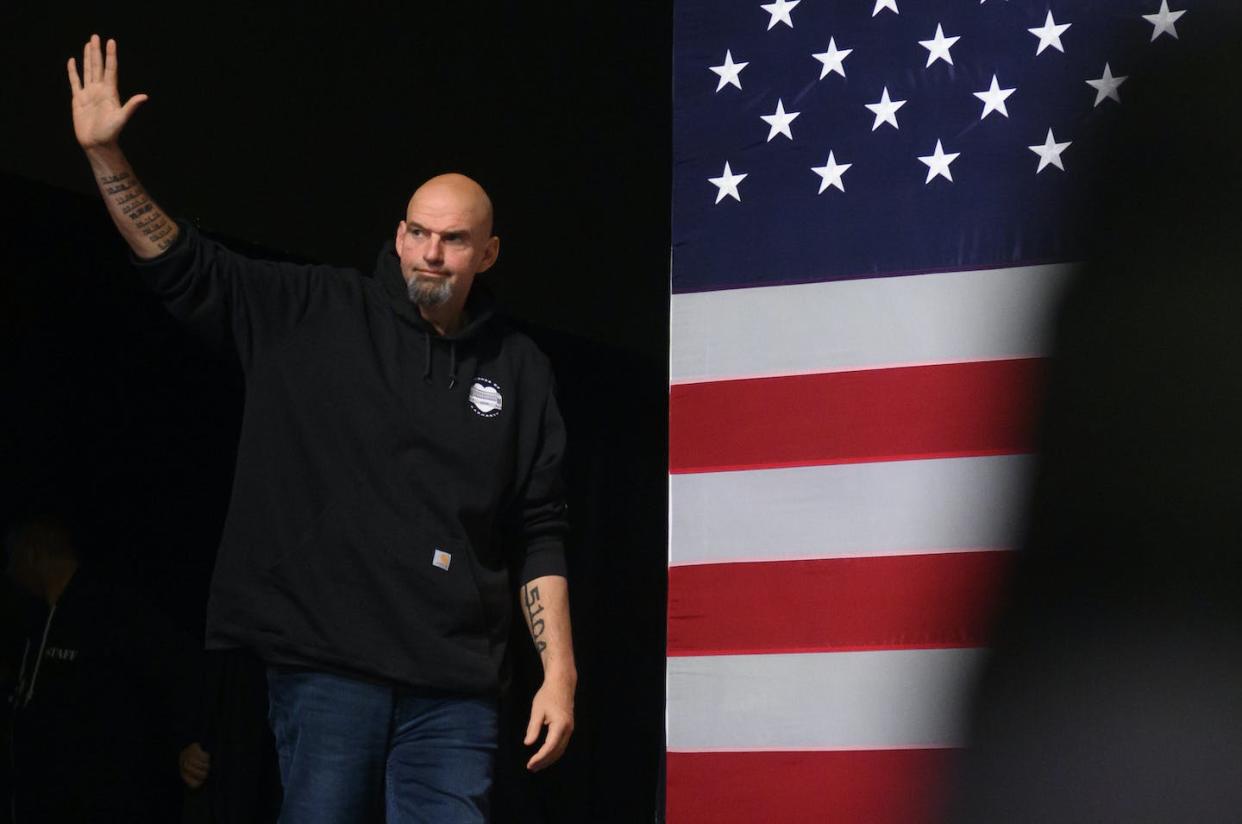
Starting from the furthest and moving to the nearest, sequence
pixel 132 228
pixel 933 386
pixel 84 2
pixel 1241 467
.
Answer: pixel 84 2 → pixel 933 386 → pixel 1241 467 → pixel 132 228

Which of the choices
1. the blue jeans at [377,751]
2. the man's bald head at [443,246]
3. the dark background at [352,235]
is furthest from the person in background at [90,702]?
the man's bald head at [443,246]

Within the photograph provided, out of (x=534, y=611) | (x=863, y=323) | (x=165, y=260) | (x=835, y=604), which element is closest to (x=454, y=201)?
(x=165, y=260)

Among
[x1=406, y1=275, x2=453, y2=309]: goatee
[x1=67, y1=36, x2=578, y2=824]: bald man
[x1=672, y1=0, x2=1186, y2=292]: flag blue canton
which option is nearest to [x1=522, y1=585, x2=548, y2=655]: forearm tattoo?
[x1=67, y1=36, x2=578, y2=824]: bald man

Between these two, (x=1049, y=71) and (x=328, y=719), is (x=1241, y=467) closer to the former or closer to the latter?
(x=1049, y=71)

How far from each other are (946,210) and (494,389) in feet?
3.24

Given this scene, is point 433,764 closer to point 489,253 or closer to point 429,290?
point 429,290

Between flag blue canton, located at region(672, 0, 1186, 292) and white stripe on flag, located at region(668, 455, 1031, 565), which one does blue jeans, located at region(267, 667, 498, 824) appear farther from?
flag blue canton, located at region(672, 0, 1186, 292)

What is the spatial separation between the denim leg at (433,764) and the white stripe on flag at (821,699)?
62cm

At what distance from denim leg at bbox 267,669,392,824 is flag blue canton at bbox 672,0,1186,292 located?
1.15 m

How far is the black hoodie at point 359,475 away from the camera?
2.50 m

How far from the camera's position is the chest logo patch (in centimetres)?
270

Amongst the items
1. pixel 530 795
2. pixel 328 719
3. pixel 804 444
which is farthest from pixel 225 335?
pixel 530 795

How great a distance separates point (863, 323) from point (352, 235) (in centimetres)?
306

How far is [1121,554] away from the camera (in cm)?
286
